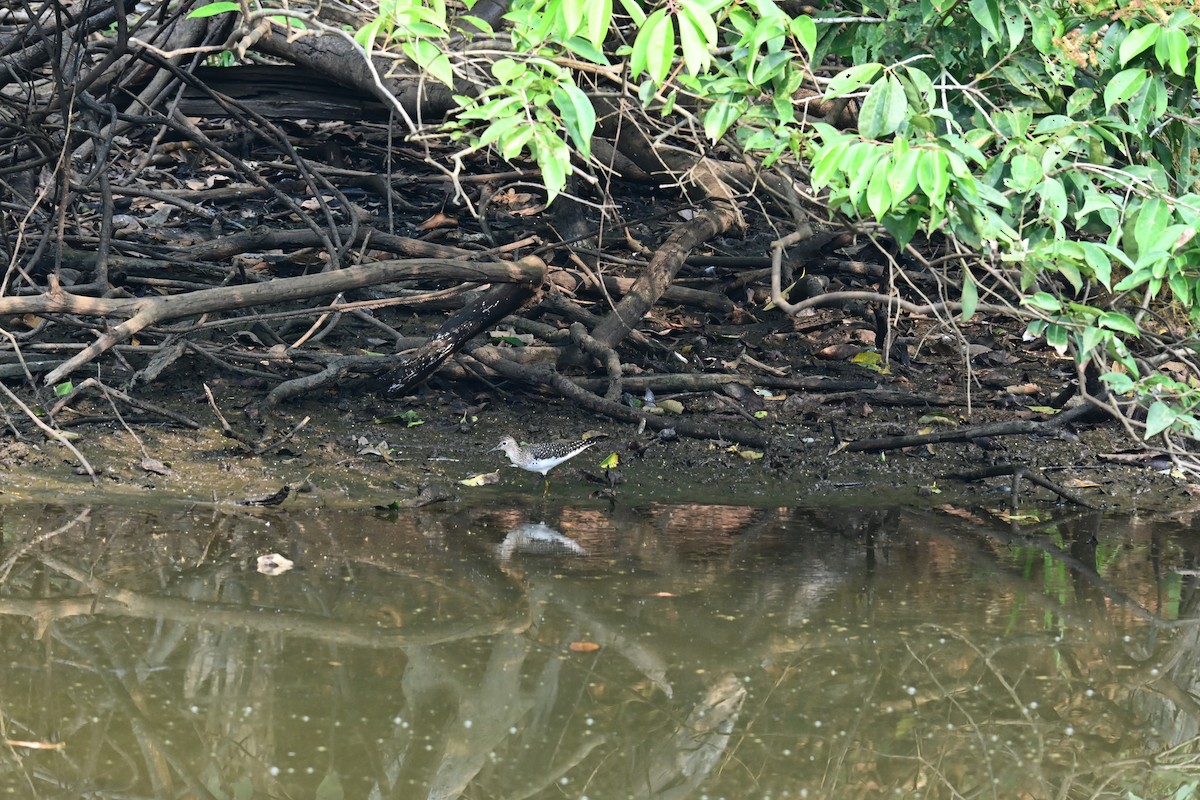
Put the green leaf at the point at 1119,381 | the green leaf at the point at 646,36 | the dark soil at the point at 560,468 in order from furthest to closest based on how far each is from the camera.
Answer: the dark soil at the point at 560,468, the green leaf at the point at 1119,381, the green leaf at the point at 646,36

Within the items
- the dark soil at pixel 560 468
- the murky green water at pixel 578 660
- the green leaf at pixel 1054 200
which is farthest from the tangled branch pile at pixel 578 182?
the murky green water at pixel 578 660

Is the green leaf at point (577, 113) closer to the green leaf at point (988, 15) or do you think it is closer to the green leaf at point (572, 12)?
the green leaf at point (572, 12)

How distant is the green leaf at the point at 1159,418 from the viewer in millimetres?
4201

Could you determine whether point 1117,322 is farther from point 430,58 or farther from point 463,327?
point 463,327

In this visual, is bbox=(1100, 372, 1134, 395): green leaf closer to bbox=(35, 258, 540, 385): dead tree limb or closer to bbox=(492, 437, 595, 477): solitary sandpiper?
bbox=(492, 437, 595, 477): solitary sandpiper

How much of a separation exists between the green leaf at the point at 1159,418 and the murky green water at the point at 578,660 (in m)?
0.70

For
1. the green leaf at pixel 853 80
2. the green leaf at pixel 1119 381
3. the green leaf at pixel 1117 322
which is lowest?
the green leaf at pixel 1119 381

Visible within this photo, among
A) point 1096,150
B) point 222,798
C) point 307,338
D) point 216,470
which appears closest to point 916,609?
point 1096,150

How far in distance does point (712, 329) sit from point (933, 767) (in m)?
4.83

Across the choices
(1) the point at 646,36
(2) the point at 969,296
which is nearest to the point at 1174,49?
(2) the point at 969,296

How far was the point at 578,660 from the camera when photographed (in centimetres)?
386

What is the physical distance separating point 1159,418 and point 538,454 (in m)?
2.80

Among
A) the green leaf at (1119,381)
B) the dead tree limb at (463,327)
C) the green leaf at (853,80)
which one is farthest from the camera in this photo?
the dead tree limb at (463,327)

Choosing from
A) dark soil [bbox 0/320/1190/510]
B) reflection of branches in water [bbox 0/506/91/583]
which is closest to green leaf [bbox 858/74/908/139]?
dark soil [bbox 0/320/1190/510]
